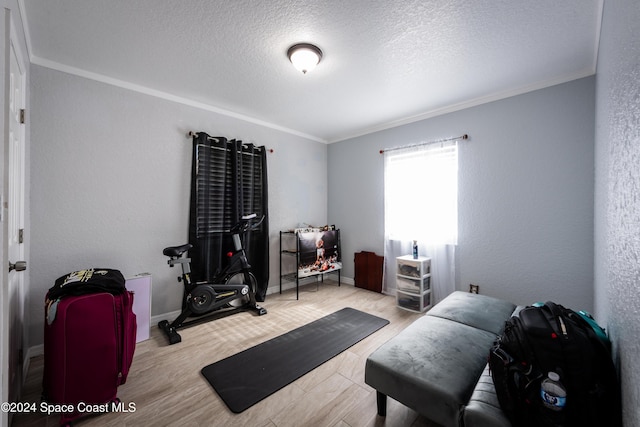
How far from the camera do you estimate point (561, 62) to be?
2191 mm

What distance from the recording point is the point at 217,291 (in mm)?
2822

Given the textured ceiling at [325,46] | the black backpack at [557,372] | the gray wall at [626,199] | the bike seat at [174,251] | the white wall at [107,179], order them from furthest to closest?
1. the bike seat at [174,251]
2. the white wall at [107,179]
3. the textured ceiling at [325,46]
4. the black backpack at [557,372]
5. the gray wall at [626,199]

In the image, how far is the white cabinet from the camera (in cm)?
308

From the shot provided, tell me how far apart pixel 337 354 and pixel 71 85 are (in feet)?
11.2

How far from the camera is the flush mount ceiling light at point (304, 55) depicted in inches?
78.2

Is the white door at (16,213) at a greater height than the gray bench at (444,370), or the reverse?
Answer: the white door at (16,213)

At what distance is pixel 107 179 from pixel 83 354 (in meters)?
1.66

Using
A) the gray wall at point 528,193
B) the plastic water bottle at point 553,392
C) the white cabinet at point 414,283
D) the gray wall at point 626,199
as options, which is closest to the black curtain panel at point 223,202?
the white cabinet at point 414,283

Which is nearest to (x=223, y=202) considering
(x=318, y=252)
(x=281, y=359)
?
(x=318, y=252)

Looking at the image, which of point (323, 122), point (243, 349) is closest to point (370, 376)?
point (243, 349)

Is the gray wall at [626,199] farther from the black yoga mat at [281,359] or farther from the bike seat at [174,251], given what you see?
the bike seat at [174,251]

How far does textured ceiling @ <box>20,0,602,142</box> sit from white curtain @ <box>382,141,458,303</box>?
729mm

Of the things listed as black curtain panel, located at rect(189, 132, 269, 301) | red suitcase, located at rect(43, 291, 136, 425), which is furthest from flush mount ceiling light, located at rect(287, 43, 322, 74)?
red suitcase, located at rect(43, 291, 136, 425)

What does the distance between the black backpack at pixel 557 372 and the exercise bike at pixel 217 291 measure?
8.26 feet
